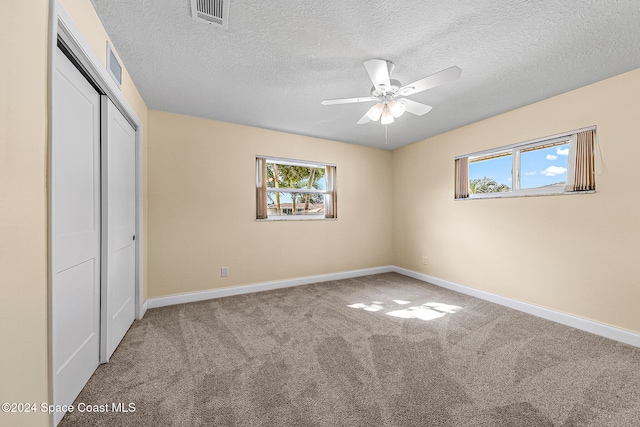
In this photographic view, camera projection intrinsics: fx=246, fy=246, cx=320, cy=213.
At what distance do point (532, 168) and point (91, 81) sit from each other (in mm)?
4424

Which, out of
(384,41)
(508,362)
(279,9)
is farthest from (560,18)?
(508,362)

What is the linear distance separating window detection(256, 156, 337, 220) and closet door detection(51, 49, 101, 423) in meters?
2.09

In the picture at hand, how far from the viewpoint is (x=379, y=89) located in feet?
Answer: 7.01

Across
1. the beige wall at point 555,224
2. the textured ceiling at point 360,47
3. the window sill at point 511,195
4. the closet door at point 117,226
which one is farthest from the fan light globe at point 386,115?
the closet door at point 117,226

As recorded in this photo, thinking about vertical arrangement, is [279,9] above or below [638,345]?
above

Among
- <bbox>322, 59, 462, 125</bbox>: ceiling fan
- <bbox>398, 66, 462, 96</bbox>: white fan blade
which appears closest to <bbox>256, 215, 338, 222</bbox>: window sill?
<bbox>322, 59, 462, 125</bbox>: ceiling fan

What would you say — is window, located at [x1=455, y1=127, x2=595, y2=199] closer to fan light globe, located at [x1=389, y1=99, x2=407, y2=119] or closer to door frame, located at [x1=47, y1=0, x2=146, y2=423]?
fan light globe, located at [x1=389, y1=99, x2=407, y2=119]

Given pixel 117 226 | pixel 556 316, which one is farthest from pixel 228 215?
pixel 556 316

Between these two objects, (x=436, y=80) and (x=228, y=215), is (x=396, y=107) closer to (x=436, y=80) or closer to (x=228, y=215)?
(x=436, y=80)

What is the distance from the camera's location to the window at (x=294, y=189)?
3.79 metres

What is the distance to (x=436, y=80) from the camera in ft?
6.10

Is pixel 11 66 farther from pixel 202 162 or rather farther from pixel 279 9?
pixel 202 162

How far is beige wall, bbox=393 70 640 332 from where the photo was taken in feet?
7.48

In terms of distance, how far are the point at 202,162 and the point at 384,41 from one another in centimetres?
264
